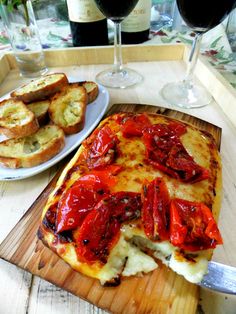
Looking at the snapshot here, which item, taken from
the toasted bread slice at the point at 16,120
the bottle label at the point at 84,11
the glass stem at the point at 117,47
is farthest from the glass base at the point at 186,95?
the toasted bread slice at the point at 16,120

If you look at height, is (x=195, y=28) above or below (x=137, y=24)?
above

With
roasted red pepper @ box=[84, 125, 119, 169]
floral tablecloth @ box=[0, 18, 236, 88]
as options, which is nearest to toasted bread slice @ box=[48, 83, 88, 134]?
roasted red pepper @ box=[84, 125, 119, 169]

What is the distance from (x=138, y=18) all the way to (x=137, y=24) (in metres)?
0.05

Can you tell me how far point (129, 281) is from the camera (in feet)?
2.17

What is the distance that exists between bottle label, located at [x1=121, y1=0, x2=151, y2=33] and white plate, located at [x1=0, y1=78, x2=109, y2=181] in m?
0.57

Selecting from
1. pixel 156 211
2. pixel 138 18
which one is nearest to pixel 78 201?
pixel 156 211

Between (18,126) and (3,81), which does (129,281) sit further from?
(3,81)

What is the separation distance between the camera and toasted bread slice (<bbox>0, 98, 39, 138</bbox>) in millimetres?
1004

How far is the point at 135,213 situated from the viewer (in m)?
0.69

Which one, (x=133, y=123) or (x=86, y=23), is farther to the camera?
(x=86, y=23)

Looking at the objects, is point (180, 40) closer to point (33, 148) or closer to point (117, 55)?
point (117, 55)

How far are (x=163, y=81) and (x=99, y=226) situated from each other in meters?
1.04

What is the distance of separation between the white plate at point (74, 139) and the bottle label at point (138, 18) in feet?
1.87

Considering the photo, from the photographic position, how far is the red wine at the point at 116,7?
3.87ft
